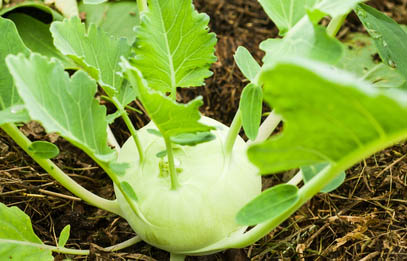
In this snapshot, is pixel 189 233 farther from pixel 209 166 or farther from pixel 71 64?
pixel 71 64

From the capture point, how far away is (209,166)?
2.89 feet

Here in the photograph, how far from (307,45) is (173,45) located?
0.85 feet

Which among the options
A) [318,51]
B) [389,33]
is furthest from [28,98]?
[389,33]

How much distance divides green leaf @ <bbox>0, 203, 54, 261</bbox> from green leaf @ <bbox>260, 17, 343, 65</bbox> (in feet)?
1.66

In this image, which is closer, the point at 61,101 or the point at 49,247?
the point at 61,101

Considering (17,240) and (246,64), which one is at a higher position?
(246,64)

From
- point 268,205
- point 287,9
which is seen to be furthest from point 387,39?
point 268,205

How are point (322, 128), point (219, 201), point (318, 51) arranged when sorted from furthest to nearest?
point (219, 201) → point (318, 51) → point (322, 128)

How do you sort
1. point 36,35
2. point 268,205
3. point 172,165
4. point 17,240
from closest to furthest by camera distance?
point 268,205, point 172,165, point 17,240, point 36,35

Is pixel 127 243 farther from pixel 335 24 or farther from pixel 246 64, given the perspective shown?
pixel 335 24

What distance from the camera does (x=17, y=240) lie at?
3.03 ft

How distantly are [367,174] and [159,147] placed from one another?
0.51m

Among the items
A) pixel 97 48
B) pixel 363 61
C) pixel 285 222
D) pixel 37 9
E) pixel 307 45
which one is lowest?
pixel 285 222

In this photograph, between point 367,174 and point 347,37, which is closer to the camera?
point 367,174
